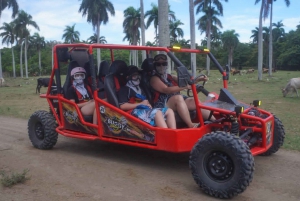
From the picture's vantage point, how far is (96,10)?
47750 millimetres

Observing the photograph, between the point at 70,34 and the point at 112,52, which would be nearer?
the point at 112,52

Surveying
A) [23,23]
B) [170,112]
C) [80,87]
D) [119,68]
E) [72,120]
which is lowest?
[72,120]

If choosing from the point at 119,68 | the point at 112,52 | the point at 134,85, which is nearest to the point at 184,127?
the point at 134,85

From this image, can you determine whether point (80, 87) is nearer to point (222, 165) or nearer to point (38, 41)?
point (222, 165)

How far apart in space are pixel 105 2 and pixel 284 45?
41152mm

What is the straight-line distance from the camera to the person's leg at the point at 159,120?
18.5 ft

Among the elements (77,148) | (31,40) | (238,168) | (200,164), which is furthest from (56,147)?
(31,40)

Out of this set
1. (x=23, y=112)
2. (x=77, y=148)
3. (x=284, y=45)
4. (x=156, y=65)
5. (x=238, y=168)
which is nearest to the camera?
(x=238, y=168)

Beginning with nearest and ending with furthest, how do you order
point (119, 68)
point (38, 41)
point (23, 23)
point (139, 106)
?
point (139, 106) < point (119, 68) < point (23, 23) < point (38, 41)

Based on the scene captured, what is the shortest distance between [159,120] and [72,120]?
2041mm

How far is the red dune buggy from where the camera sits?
4.76 m

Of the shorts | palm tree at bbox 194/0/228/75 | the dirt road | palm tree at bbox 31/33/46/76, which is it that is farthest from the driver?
palm tree at bbox 31/33/46/76

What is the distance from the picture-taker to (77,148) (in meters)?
7.50

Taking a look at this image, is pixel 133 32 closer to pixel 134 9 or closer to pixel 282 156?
pixel 134 9
